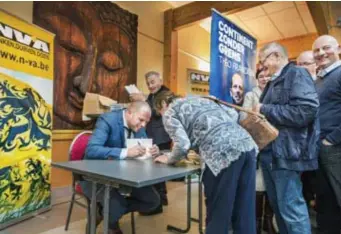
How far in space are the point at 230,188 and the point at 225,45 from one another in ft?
4.96

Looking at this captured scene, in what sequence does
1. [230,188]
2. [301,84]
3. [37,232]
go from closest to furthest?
1. [230,188]
2. [301,84]
3. [37,232]

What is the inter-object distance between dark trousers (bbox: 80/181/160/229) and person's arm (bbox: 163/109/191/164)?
540mm

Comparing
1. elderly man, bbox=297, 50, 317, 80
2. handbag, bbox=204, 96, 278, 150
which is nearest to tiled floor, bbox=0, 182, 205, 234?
handbag, bbox=204, 96, 278, 150

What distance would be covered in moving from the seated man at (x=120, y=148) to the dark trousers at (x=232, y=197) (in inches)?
23.5

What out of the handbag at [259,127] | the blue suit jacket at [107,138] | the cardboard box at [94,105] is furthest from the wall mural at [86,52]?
the handbag at [259,127]

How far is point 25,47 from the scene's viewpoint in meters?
2.52

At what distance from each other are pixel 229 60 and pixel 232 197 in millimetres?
1525

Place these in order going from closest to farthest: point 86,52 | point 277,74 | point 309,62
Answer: point 277,74 < point 309,62 < point 86,52

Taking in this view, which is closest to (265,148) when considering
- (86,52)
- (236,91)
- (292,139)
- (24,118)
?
(292,139)

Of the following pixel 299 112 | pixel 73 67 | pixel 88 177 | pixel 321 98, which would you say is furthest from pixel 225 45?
pixel 73 67

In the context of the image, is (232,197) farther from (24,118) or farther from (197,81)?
(197,81)

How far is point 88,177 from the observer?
4.75 ft

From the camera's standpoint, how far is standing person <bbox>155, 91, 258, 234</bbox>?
1.39 meters

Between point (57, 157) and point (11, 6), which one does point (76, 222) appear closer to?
point (57, 157)
